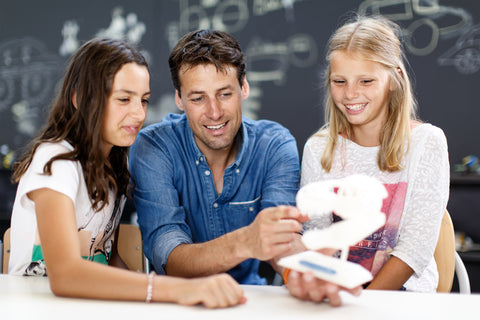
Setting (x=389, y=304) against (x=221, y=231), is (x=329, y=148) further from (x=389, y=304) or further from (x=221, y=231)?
(x=389, y=304)

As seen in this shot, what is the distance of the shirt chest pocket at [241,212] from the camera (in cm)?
183

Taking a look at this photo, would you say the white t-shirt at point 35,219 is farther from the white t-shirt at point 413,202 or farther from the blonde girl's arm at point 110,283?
the white t-shirt at point 413,202

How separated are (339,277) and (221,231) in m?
0.89

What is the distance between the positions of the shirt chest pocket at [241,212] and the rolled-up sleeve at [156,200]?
0.19 metres

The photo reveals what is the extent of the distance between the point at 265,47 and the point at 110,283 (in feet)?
9.26

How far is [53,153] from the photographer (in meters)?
1.39

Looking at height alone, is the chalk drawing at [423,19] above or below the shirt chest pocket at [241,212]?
above

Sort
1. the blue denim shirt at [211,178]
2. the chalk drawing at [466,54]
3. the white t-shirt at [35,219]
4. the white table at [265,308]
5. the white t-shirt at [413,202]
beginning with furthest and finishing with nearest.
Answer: the chalk drawing at [466,54], the blue denim shirt at [211,178], the white t-shirt at [413,202], the white t-shirt at [35,219], the white table at [265,308]

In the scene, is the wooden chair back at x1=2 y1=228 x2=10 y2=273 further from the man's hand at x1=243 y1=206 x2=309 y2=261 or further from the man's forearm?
the man's hand at x1=243 y1=206 x2=309 y2=261

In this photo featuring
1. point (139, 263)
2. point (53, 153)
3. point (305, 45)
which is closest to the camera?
point (53, 153)

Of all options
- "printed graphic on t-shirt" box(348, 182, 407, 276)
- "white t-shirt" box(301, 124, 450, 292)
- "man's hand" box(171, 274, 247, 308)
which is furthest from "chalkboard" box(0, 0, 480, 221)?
"man's hand" box(171, 274, 247, 308)

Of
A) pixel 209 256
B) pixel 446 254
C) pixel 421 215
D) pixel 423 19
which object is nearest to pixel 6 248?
pixel 209 256

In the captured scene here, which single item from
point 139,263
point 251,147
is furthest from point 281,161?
point 139,263

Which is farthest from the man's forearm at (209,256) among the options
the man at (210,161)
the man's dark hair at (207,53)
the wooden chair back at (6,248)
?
the man's dark hair at (207,53)
